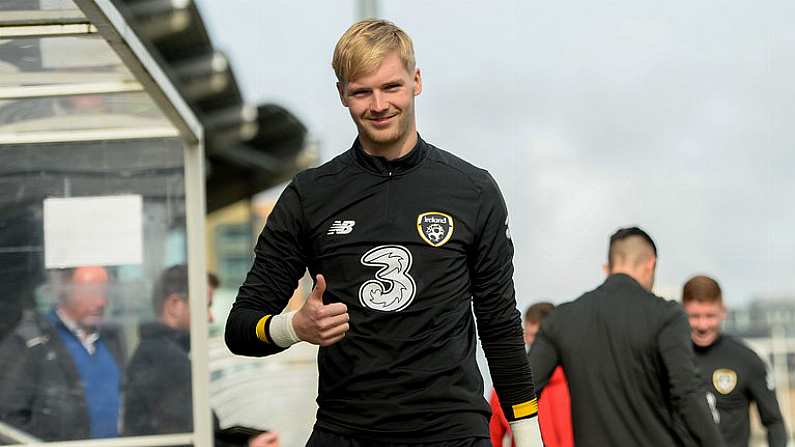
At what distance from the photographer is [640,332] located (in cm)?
704

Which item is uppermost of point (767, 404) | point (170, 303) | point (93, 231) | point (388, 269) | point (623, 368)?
point (93, 231)

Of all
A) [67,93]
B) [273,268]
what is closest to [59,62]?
[67,93]

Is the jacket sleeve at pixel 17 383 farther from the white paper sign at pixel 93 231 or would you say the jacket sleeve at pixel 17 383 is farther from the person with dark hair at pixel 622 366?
the person with dark hair at pixel 622 366

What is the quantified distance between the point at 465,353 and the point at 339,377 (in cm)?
29

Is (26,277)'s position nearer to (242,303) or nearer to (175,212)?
(175,212)

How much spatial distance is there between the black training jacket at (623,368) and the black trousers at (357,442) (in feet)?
10.8

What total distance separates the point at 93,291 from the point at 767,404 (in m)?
3.66

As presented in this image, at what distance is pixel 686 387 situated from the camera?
682 cm

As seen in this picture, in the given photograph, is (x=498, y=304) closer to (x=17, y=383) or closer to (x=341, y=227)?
(x=341, y=227)

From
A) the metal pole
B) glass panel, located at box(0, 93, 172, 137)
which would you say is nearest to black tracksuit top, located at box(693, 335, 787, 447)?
glass panel, located at box(0, 93, 172, 137)

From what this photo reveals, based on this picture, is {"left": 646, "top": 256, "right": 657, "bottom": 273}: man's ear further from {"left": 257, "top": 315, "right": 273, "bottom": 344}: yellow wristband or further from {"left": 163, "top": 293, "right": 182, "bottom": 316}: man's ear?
{"left": 257, "top": 315, "right": 273, "bottom": 344}: yellow wristband

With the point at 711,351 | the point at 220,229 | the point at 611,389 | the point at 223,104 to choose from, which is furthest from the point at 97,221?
the point at 220,229

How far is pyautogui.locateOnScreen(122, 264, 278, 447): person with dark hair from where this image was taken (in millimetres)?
7566

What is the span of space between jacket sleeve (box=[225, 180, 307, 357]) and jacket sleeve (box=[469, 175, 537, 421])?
0.40 m
